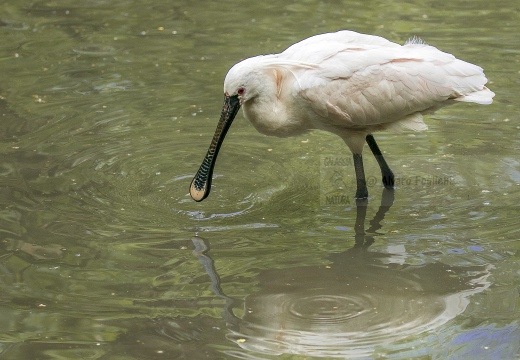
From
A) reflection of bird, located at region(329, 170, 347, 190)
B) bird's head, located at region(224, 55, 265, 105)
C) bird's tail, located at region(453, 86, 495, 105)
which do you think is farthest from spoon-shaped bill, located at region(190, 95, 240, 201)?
bird's tail, located at region(453, 86, 495, 105)

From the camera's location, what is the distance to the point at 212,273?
6305mm

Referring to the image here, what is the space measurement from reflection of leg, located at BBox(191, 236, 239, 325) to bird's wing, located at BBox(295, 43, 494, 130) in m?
1.33

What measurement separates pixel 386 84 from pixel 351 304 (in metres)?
2.05

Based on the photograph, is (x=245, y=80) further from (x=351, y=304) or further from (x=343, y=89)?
(x=351, y=304)

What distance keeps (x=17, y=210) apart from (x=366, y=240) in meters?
2.71

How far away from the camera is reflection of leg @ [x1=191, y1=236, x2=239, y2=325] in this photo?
572cm

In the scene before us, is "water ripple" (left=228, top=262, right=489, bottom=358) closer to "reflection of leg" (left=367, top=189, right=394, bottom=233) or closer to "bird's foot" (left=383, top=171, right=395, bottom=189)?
"reflection of leg" (left=367, top=189, right=394, bottom=233)

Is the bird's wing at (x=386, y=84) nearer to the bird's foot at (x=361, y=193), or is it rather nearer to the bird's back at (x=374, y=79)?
the bird's back at (x=374, y=79)

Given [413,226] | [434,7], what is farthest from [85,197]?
[434,7]

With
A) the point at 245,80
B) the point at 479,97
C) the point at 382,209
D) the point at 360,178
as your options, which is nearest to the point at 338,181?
the point at 360,178

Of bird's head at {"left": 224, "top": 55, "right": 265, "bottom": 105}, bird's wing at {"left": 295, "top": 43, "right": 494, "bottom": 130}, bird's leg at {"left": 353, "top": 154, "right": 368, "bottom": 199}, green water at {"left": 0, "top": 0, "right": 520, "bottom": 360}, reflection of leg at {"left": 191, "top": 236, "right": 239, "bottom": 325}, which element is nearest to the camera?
green water at {"left": 0, "top": 0, "right": 520, "bottom": 360}

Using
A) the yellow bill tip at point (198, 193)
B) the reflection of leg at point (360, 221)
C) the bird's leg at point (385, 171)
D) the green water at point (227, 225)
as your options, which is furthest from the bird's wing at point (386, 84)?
the yellow bill tip at point (198, 193)

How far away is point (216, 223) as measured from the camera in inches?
275

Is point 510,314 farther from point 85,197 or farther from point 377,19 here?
point 377,19
